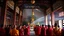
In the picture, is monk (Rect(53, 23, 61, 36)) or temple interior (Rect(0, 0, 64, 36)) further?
temple interior (Rect(0, 0, 64, 36))

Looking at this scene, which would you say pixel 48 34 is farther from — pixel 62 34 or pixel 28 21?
pixel 28 21

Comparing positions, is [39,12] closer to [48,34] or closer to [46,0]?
[46,0]

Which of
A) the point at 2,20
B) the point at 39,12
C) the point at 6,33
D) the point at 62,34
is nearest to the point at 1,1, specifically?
the point at 2,20

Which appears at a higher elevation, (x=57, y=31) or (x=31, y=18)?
(x=31, y=18)

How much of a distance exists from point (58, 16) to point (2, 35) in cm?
1658

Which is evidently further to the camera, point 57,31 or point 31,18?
point 31,18

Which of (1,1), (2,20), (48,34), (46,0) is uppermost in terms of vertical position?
(46,0)

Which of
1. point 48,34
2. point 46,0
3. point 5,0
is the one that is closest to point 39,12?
point 46,0

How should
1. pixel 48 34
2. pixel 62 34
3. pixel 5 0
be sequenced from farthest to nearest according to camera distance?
pixel 5 0 → pixel 48 34 → pixel 62 34

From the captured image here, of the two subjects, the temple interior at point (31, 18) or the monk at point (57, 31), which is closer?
the monk at point (57, 31)

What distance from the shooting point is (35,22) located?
31156mm

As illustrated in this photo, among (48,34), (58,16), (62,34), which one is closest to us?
(62,34)

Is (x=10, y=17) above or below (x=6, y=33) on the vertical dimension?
above

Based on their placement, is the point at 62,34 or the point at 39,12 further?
the point at 39,12
